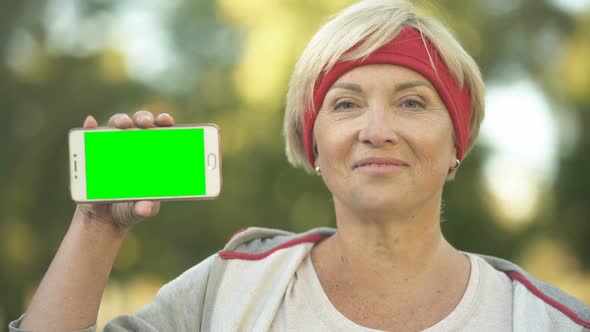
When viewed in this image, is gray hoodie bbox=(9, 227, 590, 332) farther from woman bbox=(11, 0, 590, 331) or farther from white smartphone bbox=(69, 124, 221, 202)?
white smartphone bbox=(69, 124, 221, 202)

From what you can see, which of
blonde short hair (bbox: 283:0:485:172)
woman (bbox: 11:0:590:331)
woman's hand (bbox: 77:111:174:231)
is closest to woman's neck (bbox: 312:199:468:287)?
woman (bbox: 11:0:590:331)

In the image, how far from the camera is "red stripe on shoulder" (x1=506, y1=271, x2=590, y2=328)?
2342mm

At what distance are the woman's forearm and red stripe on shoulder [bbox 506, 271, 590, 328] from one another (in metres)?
1.43

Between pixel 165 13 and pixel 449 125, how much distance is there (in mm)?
8862

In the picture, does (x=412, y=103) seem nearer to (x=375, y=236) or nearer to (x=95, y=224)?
(x=375, y=236)

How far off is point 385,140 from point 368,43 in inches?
14.7

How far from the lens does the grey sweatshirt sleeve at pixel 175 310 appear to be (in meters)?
2.33

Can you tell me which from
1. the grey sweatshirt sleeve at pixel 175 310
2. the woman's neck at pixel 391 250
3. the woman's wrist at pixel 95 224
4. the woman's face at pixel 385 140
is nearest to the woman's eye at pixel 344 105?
the woman's face at pixel 385 140

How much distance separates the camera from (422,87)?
99.4 inches

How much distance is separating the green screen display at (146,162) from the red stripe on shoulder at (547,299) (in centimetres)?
120

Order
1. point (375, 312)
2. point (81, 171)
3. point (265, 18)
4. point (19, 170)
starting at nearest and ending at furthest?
point (81, 171)
point (375, 312)
point (19, 170)
point (265, 18)

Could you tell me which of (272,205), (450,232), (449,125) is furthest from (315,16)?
(449,125)

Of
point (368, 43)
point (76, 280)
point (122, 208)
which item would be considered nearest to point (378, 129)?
point (368, 43)

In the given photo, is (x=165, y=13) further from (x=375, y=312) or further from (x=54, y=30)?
(x=375, y=312)
